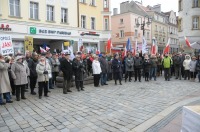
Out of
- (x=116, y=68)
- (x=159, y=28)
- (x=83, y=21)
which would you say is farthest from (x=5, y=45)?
(x=159, y=28)

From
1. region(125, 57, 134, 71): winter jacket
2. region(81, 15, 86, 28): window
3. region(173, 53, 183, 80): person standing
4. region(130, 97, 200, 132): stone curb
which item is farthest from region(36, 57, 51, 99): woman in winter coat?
region(81, 15, 86, 28): window

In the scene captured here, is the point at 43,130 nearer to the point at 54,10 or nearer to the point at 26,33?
the point at 26,33

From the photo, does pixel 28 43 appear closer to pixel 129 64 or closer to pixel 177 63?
pixel 129 64

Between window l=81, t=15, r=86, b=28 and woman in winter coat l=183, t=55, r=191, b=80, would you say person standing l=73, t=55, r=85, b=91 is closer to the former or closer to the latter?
woman in winter coat l=183, t=55, r=191, b=80

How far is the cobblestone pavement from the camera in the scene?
5.72 meters

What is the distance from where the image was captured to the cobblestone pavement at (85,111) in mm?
5723

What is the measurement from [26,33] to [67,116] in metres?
18.3

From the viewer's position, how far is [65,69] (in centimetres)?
1017

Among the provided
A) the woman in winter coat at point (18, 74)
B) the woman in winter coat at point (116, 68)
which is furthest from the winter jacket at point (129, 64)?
the woman in winter coat at point (18, 74)

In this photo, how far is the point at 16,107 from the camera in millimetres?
7719

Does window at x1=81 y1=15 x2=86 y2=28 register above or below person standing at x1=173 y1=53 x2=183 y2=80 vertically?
above

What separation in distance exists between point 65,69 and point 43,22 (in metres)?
15.8

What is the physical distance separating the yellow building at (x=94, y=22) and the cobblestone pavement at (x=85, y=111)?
20372mm

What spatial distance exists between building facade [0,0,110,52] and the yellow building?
14 cm
